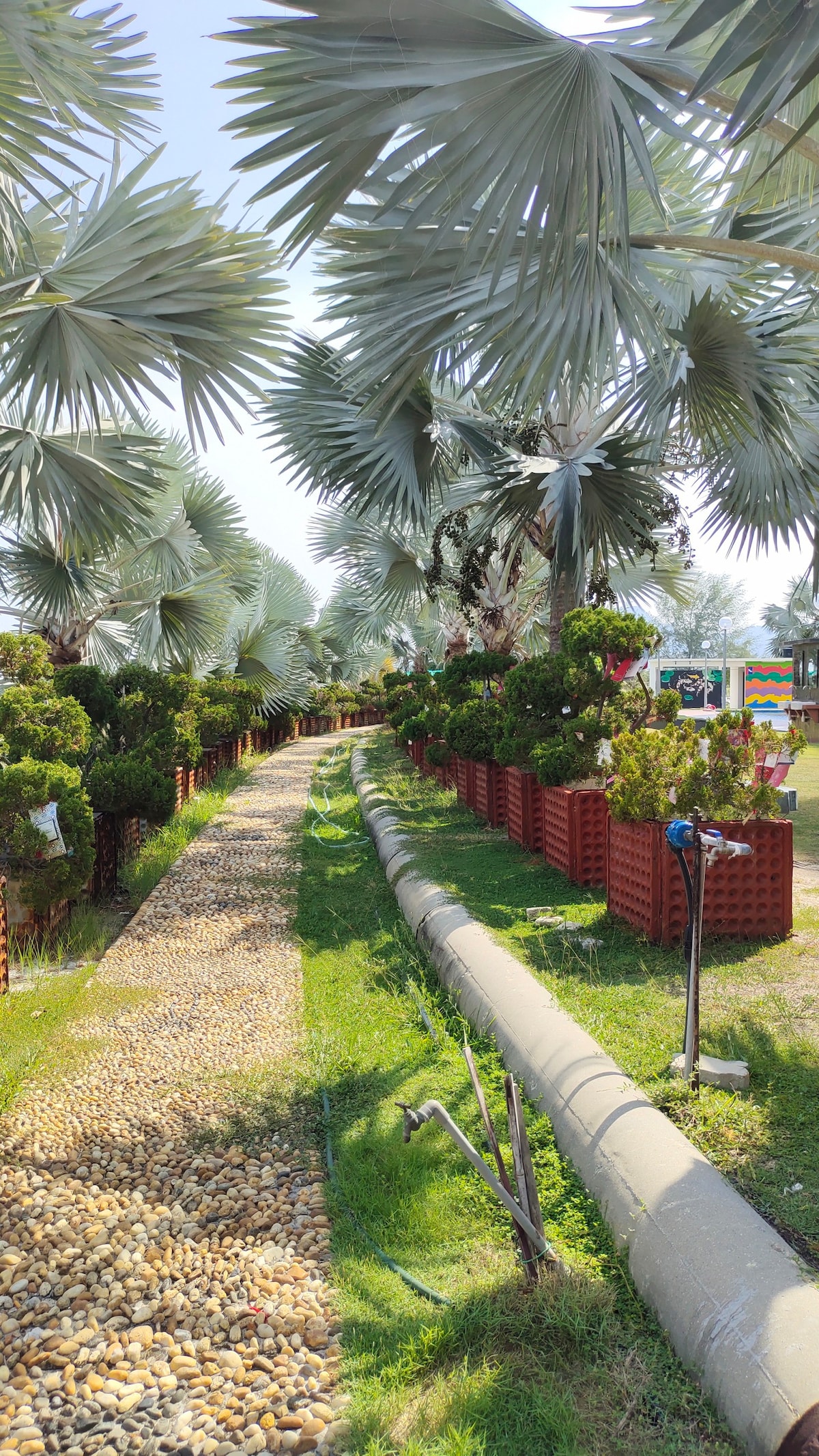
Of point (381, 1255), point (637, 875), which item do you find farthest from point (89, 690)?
point (381, 1255)

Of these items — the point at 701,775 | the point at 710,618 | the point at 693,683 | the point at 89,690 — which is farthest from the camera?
the point at 710,618

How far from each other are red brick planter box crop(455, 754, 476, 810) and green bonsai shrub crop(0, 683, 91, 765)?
448cm

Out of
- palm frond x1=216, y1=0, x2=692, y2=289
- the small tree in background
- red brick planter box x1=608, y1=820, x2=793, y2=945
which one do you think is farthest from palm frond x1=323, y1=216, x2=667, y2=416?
the small tree in background

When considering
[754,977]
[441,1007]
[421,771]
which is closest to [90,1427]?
[441,1007]

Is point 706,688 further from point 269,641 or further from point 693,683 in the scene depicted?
point 269,641

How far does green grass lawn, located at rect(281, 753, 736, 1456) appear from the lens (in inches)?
75.9

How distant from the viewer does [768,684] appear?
22.6 meters

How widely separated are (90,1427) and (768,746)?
4.47 metres

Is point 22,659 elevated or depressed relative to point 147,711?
elevated

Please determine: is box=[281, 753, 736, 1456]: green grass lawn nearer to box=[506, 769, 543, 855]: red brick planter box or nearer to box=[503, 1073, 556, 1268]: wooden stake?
box=[503, 1073, 556, 1268]: wooden stake

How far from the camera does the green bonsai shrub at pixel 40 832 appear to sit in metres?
5.47

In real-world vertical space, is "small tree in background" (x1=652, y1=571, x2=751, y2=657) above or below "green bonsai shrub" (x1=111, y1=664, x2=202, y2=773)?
above

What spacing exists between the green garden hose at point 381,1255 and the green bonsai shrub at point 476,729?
6338 millimetres

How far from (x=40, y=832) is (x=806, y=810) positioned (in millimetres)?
7991
